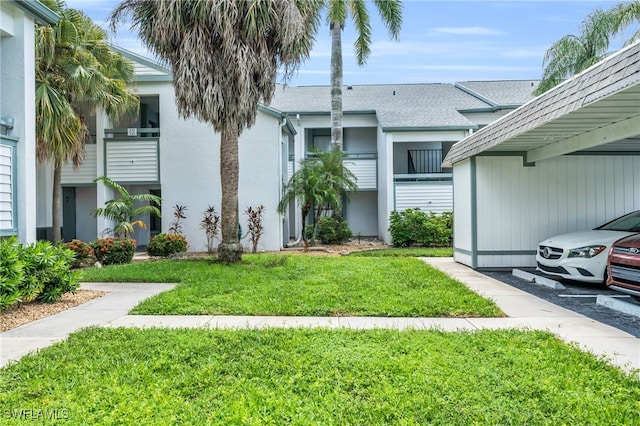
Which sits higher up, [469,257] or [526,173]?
[526,173]

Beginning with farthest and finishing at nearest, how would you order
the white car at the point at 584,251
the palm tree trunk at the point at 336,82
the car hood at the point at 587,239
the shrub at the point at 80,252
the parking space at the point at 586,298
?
the palm tree trunk at the point at 336,82
the shrub at the point at 80,252
the car hood at the point at 587,239
the white car at the point at 584,251
the parking space at the point at 586,298

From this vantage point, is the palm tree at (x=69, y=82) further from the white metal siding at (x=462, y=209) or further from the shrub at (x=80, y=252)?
the white metal siding at (x=462, y=209)

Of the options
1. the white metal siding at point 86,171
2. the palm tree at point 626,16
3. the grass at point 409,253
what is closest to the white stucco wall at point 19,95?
the white metal siding at point 86,171

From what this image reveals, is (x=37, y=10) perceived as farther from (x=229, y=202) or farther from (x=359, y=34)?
(x=359, y=34)

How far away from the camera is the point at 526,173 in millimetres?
9672

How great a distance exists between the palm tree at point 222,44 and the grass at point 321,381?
6328 mm

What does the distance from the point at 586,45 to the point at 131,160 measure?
19.0m

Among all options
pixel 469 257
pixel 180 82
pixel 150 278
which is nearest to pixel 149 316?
pixel 150 278

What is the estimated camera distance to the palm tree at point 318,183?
13836 millimetres

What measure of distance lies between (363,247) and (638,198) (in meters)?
8.64

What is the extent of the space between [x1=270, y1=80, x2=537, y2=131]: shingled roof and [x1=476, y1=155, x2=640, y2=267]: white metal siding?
6.68m

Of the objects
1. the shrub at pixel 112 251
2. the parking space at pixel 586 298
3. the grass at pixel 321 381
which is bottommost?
the parking space at pixel 586 298

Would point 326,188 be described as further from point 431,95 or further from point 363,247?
point 431,95

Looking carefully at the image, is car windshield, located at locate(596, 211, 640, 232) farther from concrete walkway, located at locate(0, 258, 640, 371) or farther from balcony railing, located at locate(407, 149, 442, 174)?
balcony railing, located at locate(407, 149, 442, 174)
